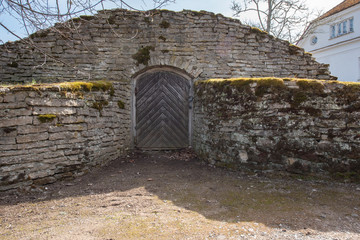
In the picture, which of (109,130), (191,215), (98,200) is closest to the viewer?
(191,215)

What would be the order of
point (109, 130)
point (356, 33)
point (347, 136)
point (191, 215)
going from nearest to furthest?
1. point (191, 215)
2. point (347, 136)
3. point (109, 130)
4. point (356, 33)

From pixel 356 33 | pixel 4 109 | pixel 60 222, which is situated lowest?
pixel 60 222

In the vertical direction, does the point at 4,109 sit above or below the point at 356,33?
below

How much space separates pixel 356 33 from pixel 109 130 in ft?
51.8

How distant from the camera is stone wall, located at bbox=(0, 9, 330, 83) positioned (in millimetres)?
6223

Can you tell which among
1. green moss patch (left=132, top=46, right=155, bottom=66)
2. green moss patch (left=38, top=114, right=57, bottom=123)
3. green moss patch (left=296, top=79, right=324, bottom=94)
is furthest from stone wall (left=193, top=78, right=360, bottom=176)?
green moss patch (left=38, top=114, right=57, bottom=123)

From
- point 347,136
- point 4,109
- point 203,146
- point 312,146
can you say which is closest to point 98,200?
point 4,109

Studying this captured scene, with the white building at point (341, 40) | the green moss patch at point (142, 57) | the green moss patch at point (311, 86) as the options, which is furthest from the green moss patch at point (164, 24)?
the white building at point (341, 40)

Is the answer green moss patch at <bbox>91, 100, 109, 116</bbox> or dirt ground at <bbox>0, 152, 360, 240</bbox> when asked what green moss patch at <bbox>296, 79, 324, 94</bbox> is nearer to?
dirt ground at <bbox>0, 152, 360, 240</bbox>

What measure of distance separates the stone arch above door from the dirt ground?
7.04 feet

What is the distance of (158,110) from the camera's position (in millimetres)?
6598

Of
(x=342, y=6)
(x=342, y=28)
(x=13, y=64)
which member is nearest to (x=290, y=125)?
(x=13, y=64)

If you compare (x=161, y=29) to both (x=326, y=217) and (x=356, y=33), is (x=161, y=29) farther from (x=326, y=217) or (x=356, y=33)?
(x=356, y=33)

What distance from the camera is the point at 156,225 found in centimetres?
258
